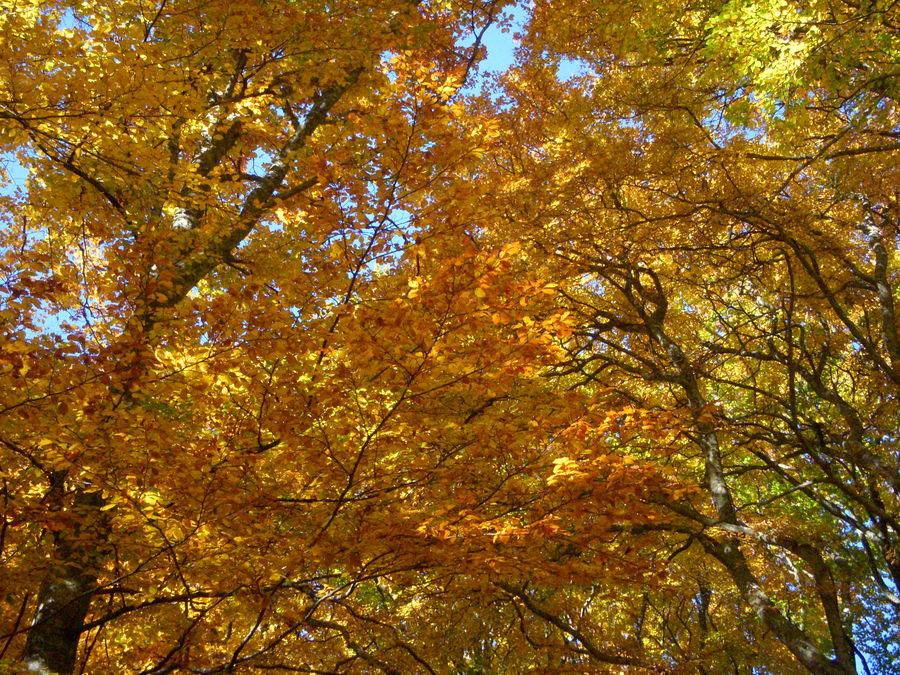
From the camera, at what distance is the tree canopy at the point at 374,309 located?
12.8 feet

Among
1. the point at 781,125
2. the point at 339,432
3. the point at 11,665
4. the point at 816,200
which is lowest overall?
the point at 11,665

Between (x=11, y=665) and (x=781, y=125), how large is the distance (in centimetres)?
752

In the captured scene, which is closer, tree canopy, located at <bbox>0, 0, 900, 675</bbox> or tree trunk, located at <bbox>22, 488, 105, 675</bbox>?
tree canopy, located at <bbox>0, 0, 900, 675</bbox>

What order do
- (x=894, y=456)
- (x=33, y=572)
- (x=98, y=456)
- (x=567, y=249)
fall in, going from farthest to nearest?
(x=894, y=456) → (x=567, y=249) → (x=33, y=572) → (x=98, y=456)

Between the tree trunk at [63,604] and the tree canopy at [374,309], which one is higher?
the tree canopy at [374,309]

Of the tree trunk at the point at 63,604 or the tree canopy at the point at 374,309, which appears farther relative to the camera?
the tree trunk at the point at 63,604

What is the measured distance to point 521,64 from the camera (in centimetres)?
949

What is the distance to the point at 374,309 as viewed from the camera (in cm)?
401

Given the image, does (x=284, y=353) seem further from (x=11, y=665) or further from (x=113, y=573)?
(x=11, y=665)

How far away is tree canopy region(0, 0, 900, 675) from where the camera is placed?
3889mm

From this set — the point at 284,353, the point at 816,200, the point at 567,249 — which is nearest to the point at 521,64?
the point at 567,249

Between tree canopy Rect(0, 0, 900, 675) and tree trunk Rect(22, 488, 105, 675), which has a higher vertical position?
tree canopy Rect(0, 0, 900, 675)

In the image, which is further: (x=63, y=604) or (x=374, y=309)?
(x=63, y=604)

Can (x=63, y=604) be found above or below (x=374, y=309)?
below
